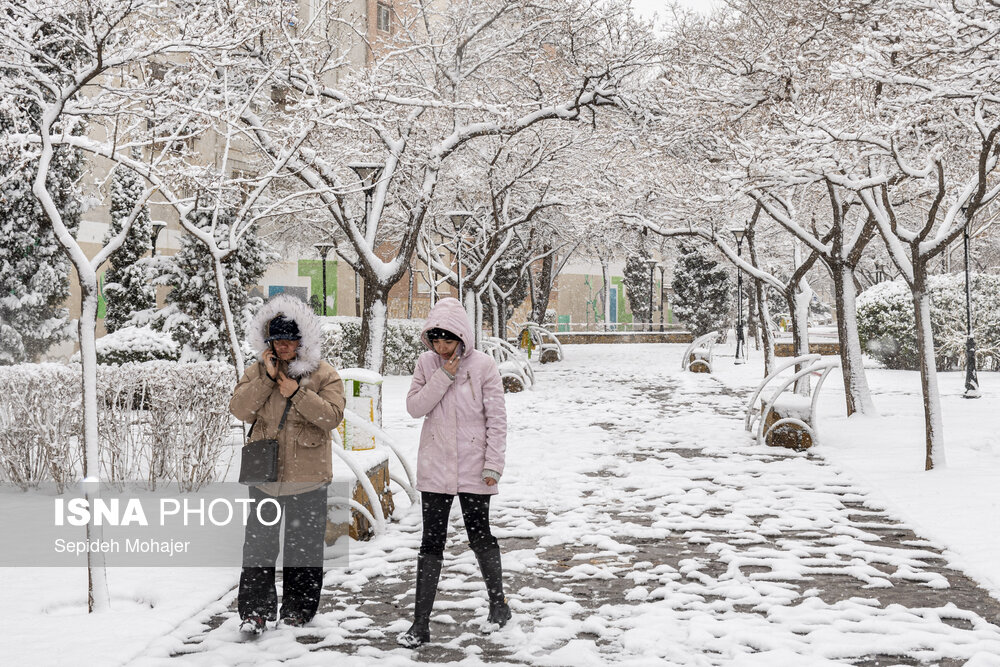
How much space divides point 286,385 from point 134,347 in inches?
509

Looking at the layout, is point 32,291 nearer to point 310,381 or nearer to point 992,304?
point 310,381

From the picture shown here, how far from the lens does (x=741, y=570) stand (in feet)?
19.8

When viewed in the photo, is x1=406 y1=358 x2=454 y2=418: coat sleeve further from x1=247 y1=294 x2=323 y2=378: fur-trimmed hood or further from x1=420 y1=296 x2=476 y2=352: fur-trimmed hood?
x1=247 y1=294 x2=323 y2=378: fur-trimmed hood

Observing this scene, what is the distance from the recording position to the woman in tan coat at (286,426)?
4.62 m

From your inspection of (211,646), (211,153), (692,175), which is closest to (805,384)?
(692,175)

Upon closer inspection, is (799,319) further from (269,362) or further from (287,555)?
(269,362)

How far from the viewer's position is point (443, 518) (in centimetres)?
479

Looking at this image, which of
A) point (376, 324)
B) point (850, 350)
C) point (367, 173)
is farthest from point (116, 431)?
point (850, 350)

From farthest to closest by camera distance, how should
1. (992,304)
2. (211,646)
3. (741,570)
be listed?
(992,304)
(741,570)
(211,646)

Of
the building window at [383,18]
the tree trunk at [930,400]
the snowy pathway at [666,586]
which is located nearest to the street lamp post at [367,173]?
the snowy pathway at [666,586]

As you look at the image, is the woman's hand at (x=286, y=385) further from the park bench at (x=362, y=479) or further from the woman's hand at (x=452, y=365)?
the park bench at (x=362, y=479)

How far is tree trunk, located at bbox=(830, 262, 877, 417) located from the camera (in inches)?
551

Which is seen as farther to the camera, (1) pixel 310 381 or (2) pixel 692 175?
(2) pixel 692 175

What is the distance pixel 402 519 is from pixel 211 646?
10.4 ft
